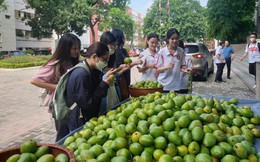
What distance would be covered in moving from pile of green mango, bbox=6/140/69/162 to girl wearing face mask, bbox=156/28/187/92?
9.44 ft

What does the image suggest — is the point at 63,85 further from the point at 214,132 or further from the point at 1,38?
the point at 1,38

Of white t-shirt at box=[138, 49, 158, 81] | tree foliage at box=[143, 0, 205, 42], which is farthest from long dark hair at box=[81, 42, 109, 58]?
tree foliage at box=[143, 0, 205, 42]

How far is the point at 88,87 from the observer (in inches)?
111

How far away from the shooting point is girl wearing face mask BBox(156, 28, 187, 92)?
14.6 feet

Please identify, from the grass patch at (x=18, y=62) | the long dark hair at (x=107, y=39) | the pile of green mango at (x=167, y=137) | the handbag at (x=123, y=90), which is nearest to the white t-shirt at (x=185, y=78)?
the handbag at (x=123, y=90)

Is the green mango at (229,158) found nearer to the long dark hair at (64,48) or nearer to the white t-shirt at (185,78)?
the long dark hair at (64,48)

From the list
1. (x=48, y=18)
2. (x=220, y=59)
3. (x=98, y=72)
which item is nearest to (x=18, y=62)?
(x=48, y=18)

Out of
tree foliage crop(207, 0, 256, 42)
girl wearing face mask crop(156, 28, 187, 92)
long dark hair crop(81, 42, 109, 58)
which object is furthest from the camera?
tree foliage crop(207, 0, 256, 42)

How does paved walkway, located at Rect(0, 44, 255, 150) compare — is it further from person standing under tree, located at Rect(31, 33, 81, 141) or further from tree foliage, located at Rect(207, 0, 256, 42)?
tree foliage, located at Rect(207, 0, 256, 42)

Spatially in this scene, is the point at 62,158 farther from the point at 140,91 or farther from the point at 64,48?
the point at 140,91

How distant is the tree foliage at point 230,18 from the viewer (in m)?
13.8

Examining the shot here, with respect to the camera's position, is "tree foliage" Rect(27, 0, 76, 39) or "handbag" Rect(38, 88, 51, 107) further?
"tree foliage" Rect(27, 0, 76, 39)

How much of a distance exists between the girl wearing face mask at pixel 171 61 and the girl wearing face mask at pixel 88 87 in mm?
1556

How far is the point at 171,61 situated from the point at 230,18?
1314cm
